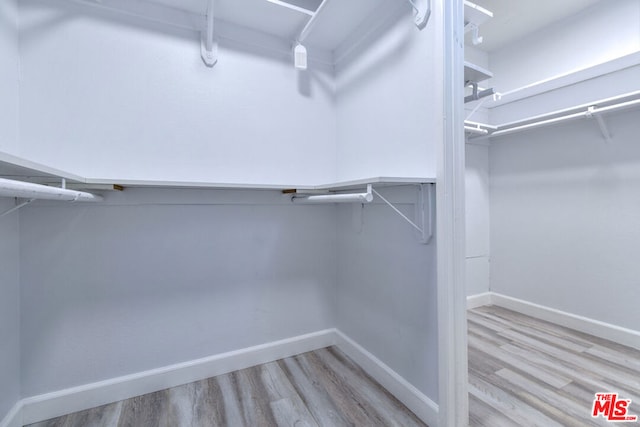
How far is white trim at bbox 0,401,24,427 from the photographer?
3.94 feet

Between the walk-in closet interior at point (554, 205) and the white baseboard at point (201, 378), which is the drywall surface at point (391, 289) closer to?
the white baseboard at point (201, 378)

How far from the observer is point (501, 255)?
271cm

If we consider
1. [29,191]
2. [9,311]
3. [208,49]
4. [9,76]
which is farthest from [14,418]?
[208,49]

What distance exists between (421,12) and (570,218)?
80.2 inches

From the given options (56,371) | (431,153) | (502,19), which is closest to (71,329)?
(56,371)

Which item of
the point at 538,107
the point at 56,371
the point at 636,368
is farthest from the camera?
the point at 538,107

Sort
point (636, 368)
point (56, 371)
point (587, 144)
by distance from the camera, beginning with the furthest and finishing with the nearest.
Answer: point (587, 144) < point (636, 368) < point (56, 371)

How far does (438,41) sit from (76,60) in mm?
1716

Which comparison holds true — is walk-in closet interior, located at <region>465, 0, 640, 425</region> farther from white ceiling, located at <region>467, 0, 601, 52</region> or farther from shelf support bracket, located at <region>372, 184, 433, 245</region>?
shelf support bracket, located at <region>372, 184, 433, 245</region>

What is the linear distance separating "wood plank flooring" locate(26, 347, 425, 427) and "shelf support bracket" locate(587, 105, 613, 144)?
224 cm

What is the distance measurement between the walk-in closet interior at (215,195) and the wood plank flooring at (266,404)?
0.07 m

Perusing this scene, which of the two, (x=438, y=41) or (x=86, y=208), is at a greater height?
(x=438, y=41)

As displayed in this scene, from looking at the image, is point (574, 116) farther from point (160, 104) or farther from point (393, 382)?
point (160, 104)

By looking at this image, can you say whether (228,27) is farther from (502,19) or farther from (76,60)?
(502,19)
